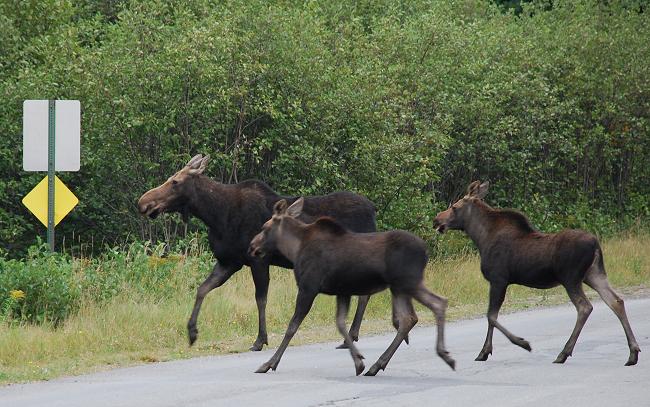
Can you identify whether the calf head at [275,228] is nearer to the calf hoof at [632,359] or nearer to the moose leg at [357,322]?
the moose leg at [357,322]

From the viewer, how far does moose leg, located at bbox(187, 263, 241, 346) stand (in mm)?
14477

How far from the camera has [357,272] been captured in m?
12.6

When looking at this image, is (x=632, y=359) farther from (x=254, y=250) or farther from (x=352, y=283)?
(x=254, y=250)

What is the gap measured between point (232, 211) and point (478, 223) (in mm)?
2869

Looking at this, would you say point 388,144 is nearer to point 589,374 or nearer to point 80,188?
point 80,188

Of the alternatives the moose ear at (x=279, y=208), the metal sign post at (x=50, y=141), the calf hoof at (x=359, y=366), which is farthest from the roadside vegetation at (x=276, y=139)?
the calf hoof at (x=359, y=366)

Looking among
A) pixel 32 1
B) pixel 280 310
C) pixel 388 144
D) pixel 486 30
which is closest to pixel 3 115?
pixel 32 1

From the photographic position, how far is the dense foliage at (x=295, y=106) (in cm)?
2336

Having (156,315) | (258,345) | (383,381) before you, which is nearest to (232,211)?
(156,315)

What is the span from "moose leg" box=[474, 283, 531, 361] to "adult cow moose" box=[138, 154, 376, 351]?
1.77 meters

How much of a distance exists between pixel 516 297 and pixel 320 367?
8.90m

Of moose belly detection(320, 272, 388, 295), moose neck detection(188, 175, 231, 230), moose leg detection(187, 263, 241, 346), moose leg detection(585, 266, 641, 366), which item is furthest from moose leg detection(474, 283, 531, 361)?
moose neck detection(188, 175, 231, 230)

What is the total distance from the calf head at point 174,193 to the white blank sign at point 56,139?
2129 millimetres

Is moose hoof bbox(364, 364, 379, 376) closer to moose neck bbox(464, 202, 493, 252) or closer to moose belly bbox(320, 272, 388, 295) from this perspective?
moose belly bbox(320, 272, 388, 295)
